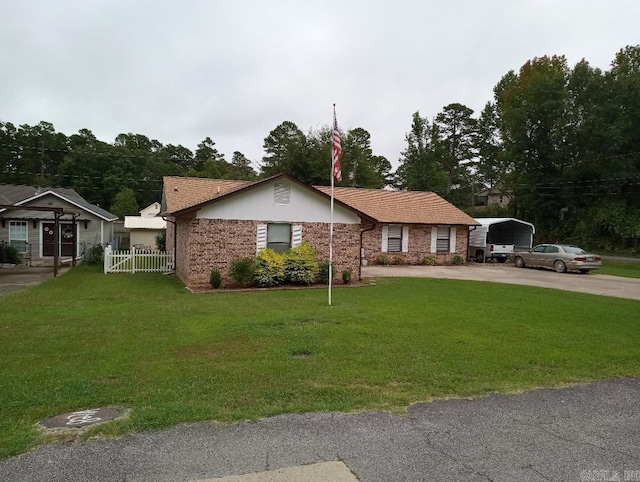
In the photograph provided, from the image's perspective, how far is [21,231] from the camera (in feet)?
74.2

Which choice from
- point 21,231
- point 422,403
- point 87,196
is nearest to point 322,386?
point 422,403

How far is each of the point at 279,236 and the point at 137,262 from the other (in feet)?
25.2

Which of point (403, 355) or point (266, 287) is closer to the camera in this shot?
point (403, 355)

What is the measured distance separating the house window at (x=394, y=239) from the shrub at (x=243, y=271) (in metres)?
12.3

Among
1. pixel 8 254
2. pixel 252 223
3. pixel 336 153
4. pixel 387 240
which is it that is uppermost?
pixel 336 153

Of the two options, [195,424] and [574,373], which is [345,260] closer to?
[574,373]

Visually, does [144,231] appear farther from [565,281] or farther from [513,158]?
[513,158]

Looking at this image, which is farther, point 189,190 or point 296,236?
point 189,190

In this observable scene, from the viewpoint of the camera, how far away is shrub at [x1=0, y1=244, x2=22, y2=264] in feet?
67.3

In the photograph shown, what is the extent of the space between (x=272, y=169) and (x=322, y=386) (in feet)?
140

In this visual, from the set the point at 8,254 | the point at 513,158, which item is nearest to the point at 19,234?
the point at 8,254

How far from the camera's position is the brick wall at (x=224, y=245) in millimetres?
14367

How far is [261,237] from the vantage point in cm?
1524

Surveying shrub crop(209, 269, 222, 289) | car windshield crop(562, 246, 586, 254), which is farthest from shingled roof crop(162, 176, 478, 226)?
shrub crop(209, 269, 222, 289)
